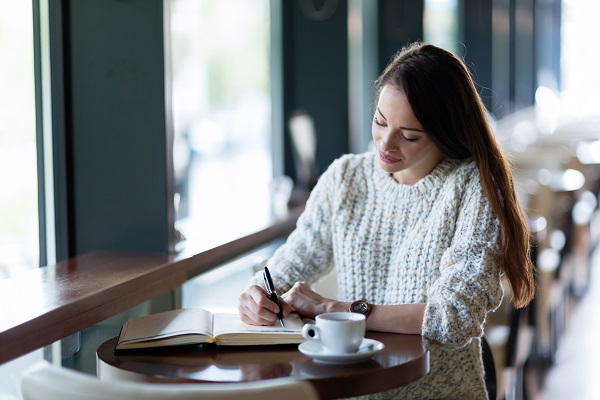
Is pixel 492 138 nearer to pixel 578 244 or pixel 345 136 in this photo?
pixel 345 136

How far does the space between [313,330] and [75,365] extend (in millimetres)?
717

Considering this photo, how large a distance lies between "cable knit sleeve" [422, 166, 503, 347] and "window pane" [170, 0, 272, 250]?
103cm

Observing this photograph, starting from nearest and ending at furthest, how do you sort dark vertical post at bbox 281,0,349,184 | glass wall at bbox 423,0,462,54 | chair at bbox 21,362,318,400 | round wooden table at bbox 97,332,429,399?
chair at bbox 21,362,318,400 < round wooden table at bbox 97,332,429,399 < dark vertical post at bbox 281,0,349,184 < glass wall at bbox 423,0,462,54

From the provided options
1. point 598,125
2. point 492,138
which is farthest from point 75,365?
point 598,125

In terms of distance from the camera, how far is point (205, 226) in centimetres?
329

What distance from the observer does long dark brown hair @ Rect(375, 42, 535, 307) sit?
1.95m

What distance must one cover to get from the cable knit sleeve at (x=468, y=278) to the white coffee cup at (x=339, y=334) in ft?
0.89

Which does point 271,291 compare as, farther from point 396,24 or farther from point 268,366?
point 396,24

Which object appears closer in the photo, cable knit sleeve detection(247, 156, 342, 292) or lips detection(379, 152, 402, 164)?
lips detection(379, 152, 402, 164)

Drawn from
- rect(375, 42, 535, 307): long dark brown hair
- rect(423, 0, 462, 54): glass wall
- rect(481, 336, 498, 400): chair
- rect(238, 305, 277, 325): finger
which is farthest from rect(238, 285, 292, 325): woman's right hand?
rect(423, 0, 462, 54): glass wall

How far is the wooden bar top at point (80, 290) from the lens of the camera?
68.2 inches

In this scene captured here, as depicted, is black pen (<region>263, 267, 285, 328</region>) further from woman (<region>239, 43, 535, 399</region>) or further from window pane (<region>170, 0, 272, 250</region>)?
window pane (<region>170, 0, 272, 250</region>)

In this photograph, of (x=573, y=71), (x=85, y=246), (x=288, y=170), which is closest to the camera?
(x=85, y=246)

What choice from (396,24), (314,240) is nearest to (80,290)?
(314,240)
